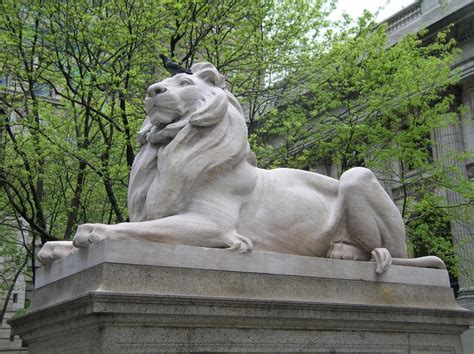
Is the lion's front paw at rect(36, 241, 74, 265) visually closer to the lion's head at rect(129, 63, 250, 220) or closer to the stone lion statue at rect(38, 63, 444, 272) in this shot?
the stone lion statue at rect(38, 63, 444, 272)

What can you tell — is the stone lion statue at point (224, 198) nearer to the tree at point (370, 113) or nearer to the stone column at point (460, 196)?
the tree at point (370, 113)

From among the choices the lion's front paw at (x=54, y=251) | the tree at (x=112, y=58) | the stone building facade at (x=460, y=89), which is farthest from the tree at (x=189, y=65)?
the lion's front paw at (x=54, y=251)

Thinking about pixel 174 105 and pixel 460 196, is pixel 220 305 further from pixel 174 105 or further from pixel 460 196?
pixel 460 196

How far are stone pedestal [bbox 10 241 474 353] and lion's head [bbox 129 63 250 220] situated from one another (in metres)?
0.72

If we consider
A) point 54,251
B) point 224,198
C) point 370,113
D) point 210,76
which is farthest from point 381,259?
point 370,113

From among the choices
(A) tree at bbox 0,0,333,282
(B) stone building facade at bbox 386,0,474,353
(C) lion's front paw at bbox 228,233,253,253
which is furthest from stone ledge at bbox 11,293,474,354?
(B) stone building facade at bbox 386,0,474,353

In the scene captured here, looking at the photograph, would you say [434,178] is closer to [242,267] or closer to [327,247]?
[327,247]

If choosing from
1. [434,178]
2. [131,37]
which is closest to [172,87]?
[131,37]

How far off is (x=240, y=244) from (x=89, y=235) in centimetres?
129

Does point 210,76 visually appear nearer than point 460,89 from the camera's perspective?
Yes

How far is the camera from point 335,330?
5594 mm

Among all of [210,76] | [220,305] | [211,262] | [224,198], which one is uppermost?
[210,76]

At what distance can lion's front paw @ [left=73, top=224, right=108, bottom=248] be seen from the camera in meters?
4.96

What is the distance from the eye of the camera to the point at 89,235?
16.4 feet
